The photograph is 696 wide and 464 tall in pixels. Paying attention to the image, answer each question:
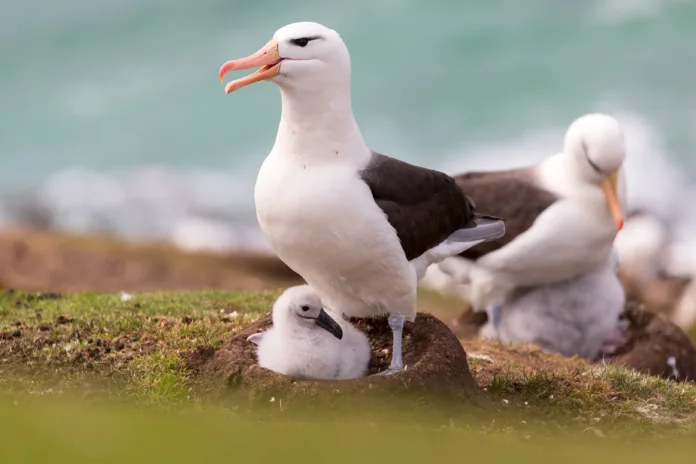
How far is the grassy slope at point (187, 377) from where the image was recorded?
764 centimetres

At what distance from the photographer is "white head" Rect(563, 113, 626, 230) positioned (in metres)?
11.4

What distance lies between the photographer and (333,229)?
23.4 ft

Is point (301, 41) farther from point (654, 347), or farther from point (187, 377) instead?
point (654, 347)

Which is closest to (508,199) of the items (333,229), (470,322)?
(470,322)

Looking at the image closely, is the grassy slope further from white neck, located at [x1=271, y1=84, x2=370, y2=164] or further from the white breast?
white neck, located at [x1=271, y1=84, x2=370, y2=164]

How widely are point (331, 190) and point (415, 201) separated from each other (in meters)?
0.84

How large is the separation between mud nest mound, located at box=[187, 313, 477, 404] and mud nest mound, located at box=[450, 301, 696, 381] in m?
3.81

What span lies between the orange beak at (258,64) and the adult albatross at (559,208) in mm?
4986

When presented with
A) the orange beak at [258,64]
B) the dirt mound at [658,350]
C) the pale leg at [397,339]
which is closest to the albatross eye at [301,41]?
the orange beak at [258,64]

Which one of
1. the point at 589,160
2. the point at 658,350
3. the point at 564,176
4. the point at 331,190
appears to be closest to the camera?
the point at 331,190

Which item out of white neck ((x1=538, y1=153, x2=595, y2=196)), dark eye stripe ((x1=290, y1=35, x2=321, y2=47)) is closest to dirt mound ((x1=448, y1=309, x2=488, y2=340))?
white neck ((x1=538, y1=153, x2=595, y2=196))

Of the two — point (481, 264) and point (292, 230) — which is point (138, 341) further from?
point (481, 264)

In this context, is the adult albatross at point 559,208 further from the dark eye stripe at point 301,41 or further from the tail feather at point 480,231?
the dark eye stripe at point 301,41

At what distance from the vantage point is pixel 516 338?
12.7 meters
